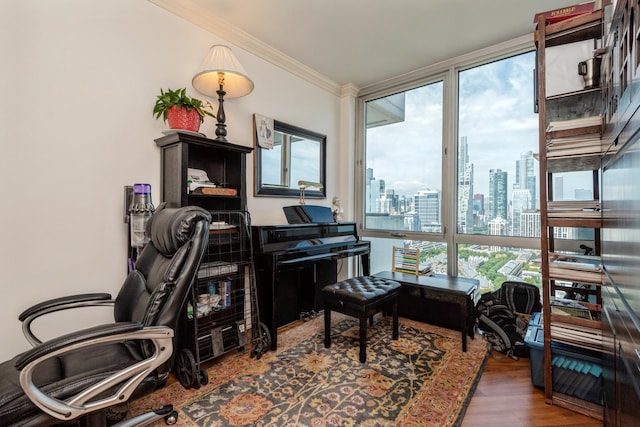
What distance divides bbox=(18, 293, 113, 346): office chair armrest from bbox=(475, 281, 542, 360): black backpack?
105 inches

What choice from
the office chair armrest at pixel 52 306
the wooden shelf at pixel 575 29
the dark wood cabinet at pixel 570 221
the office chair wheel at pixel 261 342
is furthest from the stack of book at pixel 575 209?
the office chair armrest at pixel 52 306

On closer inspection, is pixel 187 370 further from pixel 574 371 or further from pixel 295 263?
pixel 574 371

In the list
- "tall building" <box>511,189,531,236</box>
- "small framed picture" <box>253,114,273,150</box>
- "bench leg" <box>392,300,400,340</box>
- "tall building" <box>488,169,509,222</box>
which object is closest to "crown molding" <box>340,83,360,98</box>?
"small framed picture" <box>253,114,273,150</box>

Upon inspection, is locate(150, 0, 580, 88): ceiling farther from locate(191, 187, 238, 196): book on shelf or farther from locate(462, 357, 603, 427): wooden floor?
locate(462, 357, 603, 427): wooden floor

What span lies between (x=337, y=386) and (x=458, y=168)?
2484mm

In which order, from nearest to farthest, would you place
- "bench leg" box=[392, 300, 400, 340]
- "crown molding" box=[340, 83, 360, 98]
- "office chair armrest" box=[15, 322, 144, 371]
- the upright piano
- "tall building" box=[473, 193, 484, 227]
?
"office chair armrest" box=[15, 322, 144, 371] < the upright piano < "bench leg" box=[392, 300, 400, 340] < "tall building" box=[473, 193, 484, 227] < "crown molding" box=[340, 83, 360, 98]

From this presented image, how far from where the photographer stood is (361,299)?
2.08m

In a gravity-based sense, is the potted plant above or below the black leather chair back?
above

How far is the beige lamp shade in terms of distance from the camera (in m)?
2.05

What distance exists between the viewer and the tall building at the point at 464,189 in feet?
9.87

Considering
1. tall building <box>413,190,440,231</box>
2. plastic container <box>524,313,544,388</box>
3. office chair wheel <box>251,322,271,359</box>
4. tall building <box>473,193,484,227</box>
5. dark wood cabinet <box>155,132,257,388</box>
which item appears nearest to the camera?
plastic container <box>524,313,544,388</box>

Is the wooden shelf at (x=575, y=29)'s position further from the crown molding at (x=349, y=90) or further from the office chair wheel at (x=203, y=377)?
the office chair wheel at (x=203, y=377)

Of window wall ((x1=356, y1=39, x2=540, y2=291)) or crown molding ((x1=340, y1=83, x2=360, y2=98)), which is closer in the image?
window wall ((x1=356, y1=39, x2=540, y2=291))

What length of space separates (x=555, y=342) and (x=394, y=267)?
1.48 meters
